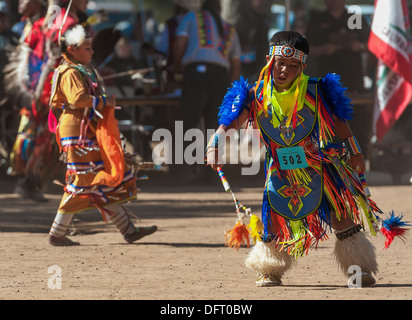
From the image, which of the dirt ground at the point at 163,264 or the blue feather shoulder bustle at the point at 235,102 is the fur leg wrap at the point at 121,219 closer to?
the dirt ground at the point at 163,264

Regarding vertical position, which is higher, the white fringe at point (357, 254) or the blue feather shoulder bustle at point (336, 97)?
the blue feather shoulder bustle at point (336, 97)

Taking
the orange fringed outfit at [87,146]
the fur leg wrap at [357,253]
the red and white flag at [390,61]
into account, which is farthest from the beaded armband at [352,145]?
the red and white flag at [390,61]

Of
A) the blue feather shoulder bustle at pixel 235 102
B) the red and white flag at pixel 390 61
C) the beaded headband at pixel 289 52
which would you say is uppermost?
the red and white flag at pixel 390 61

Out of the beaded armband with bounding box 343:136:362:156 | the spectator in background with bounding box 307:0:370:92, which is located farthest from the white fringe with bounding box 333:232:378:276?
the spectator in background with bounding box 307:0:370:92

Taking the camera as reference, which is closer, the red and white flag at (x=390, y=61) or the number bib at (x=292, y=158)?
the number bib at (x=292, y=158)

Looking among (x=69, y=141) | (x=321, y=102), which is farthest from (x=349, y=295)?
(x=69, y=141)

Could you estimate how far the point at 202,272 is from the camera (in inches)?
264

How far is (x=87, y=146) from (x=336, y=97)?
2443mm

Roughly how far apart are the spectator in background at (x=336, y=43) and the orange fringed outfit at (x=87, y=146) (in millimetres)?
5652

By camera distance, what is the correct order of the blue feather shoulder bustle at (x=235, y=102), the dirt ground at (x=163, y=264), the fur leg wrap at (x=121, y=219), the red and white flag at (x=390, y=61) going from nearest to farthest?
the dirt ground at (x=163, y=264) → the blue feather shoulder bustle at (x=235, y=102) → the fur leg wrap at (x=121, y=219) → the red and white flag at (x=390, y=61)

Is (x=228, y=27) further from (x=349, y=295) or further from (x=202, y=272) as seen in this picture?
(x=349, y=295)

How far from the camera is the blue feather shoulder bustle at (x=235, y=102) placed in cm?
616

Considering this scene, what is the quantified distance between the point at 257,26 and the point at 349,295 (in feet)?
33.8

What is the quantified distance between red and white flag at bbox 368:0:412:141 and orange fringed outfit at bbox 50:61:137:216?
558 centimetres
